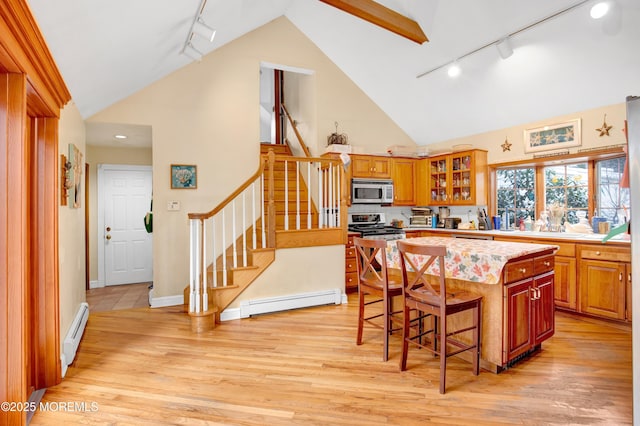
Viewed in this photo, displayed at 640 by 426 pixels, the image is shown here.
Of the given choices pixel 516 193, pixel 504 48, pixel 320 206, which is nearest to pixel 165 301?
pixel 320 206

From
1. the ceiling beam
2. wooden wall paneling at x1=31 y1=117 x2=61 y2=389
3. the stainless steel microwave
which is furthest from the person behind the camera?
the stainless steel microwave

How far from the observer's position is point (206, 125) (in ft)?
15.4

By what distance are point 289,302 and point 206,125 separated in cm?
266

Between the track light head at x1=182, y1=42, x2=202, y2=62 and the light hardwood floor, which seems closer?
the light hardwood floor

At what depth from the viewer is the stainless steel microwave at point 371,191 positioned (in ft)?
17.9

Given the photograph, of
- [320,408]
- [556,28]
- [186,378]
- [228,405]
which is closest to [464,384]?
[320,408]

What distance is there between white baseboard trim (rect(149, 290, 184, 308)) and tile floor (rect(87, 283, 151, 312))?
165mm

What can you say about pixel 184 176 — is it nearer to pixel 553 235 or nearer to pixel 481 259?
pixel 481 259

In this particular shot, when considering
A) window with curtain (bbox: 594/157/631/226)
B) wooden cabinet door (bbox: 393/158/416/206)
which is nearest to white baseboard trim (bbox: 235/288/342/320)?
wooden cabinet door (bbox: 393/158/416/206)

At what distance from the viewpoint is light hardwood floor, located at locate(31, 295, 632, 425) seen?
2.04 metres

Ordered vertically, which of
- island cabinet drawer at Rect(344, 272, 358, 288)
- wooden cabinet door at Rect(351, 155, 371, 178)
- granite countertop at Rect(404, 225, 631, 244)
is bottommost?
island cabinet drawer at Rect(344, 272, 358, 288)

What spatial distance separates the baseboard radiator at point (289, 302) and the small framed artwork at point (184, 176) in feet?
5.93

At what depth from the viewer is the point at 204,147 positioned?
4.68m

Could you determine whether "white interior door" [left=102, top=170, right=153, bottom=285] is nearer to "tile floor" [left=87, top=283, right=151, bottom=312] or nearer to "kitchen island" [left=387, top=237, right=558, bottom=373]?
"tile floor" [left=87, top=283, right=151, bottom=312]
